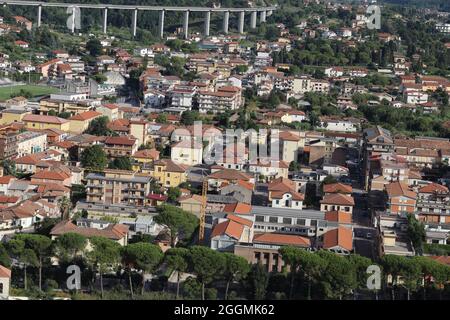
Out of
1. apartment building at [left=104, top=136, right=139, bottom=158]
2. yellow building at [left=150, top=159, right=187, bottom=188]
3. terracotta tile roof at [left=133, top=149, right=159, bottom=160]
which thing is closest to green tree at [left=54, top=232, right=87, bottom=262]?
yellow building at [left=150, top=159, right=187, bottom=188]

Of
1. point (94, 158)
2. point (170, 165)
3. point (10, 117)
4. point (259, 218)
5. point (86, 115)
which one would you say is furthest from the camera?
point (86, 115)

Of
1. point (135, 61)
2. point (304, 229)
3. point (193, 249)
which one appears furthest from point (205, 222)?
point (135, 61)

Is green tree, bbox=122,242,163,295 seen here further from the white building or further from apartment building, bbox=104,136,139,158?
the white building

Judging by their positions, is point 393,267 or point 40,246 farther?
point 40,246

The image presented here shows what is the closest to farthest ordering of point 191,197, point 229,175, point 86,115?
point 191,197 < point 229,175 < point 86,115

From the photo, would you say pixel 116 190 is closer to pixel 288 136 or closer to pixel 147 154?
pixel 147 154

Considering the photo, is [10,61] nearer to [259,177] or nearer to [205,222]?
[259,177]

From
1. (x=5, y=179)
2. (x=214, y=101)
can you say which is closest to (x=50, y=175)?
(x=5, y=179)
